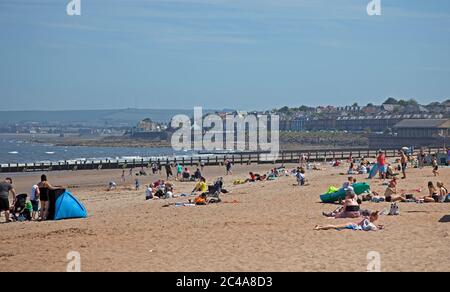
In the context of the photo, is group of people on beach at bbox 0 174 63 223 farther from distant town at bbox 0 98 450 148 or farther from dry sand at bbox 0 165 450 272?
distant town at bbox 0 98 450 148

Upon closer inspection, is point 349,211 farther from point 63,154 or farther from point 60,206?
point 63,154

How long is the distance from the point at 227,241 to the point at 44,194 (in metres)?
5.15

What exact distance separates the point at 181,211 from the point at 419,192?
667cm

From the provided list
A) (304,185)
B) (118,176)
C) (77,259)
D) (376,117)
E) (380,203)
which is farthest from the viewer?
(376,117)

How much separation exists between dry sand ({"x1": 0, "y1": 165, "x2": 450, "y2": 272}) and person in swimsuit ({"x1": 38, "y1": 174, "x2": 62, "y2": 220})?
75 centimetres

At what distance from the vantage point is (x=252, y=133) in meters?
142

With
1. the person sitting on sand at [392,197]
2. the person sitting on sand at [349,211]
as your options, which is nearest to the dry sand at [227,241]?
the person sitting on sand at [349,211]

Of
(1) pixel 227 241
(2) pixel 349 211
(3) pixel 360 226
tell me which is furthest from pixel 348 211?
(1) pixel 227 241

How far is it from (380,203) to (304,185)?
7014 millimetres

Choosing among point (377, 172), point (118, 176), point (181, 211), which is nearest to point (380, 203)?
point (181, 211)

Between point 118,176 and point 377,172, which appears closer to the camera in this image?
point 377,172

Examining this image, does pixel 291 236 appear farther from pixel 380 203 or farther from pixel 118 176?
pixel 118 176
